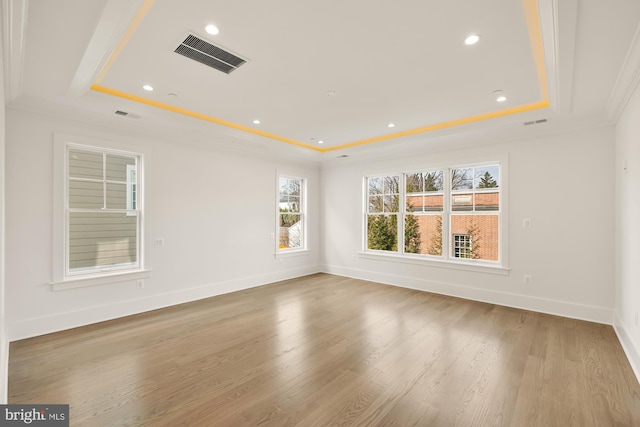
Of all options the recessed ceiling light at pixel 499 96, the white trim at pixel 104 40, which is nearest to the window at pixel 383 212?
the recessed ceiling light at pixel 499 96

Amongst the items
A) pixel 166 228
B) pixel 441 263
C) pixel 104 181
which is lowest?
pixel 441 263

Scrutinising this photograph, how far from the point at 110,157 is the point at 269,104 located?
2399 mm

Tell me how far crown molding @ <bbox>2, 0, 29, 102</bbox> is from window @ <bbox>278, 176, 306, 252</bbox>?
4150mm

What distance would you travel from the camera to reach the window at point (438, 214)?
196 inches

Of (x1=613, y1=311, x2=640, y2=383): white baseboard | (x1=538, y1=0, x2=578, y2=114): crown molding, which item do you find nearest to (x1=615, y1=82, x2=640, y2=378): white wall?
(x1=613, y1=311, x2=640, y2=383): white baseboard

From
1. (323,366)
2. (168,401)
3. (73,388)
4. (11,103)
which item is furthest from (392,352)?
(11,103)

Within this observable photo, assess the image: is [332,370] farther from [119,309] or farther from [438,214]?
[438,214]

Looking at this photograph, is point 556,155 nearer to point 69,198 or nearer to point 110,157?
point 110,157

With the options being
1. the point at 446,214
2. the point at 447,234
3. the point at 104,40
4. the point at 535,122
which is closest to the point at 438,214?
the point at 446,214

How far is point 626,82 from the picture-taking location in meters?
2.79

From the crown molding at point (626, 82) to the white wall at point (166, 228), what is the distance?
16.6 feet

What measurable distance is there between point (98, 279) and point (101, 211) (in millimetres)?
907

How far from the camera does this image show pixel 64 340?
10.8 ft

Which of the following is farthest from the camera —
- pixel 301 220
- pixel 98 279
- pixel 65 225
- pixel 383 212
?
pixel 301 220
